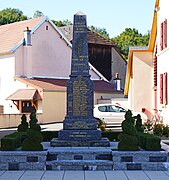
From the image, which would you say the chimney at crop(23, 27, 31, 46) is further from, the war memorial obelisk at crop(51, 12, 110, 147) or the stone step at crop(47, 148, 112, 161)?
the stone step at crop(47, 148, 112, 161)

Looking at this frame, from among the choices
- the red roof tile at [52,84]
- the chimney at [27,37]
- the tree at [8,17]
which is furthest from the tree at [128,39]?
the chimney at [27,37]

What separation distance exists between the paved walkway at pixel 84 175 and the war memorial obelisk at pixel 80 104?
8.36 feet

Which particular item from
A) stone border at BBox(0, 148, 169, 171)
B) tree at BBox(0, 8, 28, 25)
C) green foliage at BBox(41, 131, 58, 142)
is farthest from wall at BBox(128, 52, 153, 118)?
tree at BBox(0, 8, 28, 25)

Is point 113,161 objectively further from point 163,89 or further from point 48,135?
point 163,89

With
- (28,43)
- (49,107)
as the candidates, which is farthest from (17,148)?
(28,43)

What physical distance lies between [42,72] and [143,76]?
15.0 meters

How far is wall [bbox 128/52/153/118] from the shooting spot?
2770 centimetres

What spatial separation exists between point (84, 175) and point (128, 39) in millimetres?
Result: 75439

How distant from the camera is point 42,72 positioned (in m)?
41.0

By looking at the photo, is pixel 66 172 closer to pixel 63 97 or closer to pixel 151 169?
pixel 151 169

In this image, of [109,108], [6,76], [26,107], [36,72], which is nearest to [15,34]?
[36,72]

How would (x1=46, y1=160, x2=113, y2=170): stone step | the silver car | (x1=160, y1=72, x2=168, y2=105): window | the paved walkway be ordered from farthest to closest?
the silver car → (x1=160, y1=72, x2=168, y2=105): window → (x1=46, y1=160, x2=113, y2=170): stone step → the paved walkway

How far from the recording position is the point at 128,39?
8538 cm

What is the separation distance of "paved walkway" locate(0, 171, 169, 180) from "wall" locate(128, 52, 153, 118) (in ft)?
52.7
